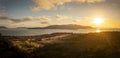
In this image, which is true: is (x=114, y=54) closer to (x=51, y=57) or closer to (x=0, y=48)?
(x=51, y=57)

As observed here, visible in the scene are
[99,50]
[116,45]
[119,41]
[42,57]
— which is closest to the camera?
[42,57]

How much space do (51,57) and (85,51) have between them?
492 centimetres

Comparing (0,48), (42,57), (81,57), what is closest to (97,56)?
(81,57)

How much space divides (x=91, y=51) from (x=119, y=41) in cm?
852

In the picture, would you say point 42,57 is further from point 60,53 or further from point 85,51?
point 85,51

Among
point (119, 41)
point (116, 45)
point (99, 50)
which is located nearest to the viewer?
point (99, 50)

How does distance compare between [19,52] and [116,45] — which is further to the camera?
[116,45]

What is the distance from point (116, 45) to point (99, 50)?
4888mm

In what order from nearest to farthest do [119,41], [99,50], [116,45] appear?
1. [99,50]
2. [116,45]
3. [119,41]

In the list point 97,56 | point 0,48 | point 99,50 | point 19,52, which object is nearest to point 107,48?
point 99,50

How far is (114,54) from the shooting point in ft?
91.5

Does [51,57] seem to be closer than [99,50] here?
Yes

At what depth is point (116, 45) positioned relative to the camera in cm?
3316

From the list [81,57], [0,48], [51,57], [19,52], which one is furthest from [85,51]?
[0,48]
